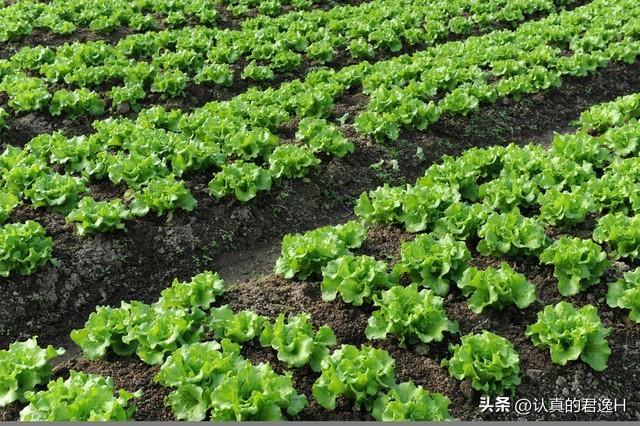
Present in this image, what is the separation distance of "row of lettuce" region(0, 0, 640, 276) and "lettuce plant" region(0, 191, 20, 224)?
1 cm

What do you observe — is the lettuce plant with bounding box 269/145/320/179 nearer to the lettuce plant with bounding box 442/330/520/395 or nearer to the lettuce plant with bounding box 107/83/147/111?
the lettuce plant with bounding box 107/83/147/111

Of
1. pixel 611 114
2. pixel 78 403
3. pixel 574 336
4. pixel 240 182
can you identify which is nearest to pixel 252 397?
pixel 78 403

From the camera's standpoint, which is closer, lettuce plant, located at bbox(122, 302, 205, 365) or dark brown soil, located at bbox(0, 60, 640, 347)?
lettuce plant, located at bbox(122, 302, 205, 365)

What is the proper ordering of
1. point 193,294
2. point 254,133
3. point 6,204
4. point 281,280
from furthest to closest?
point 254,133, point 6,204, point 281,280, point 193,294

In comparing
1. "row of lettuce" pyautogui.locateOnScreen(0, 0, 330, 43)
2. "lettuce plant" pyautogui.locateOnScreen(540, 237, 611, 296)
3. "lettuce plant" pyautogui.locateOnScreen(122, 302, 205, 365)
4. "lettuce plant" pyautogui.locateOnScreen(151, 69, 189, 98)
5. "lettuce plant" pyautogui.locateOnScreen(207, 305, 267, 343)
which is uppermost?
"row of lettuce" pyautogui.locateOnScreen(0, 0, 330, 43)

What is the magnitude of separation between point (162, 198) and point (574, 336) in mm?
5398

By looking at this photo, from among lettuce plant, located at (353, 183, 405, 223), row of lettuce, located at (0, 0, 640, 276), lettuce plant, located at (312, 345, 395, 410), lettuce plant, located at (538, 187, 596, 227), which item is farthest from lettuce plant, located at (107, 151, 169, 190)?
lettuce plant, located at (538, 187, 596, 227)

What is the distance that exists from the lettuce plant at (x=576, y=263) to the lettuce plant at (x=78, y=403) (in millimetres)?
4640

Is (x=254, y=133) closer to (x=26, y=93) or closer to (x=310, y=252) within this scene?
(x=310, y=252)

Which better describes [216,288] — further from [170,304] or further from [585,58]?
[585,58]

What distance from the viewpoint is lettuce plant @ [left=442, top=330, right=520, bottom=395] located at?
6.29 metres

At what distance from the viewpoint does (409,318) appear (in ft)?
22.4

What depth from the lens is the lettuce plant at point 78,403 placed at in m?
5.70

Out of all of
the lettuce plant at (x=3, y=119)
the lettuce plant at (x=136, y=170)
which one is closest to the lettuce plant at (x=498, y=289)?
the lettuce plant at (x=136, y=170)
